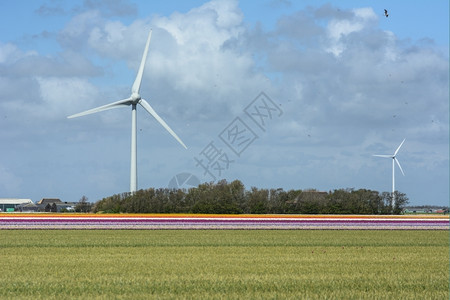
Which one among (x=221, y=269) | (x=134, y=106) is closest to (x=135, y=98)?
(x=134, y=106)

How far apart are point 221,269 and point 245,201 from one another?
81731 mm

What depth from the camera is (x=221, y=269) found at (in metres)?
26.8

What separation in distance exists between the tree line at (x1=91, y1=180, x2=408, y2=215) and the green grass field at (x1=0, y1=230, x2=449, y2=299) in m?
55.5

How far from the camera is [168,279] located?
23656 millimetres

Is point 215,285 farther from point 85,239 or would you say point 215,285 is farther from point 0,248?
point 85,239

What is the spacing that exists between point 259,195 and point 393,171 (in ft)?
72.4

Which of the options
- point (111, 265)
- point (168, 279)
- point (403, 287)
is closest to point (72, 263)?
point (111, 265)

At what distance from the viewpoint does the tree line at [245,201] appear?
10156 cm

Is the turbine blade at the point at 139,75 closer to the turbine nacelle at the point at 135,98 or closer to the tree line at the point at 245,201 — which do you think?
the turbine nacelle at the point at 135,98

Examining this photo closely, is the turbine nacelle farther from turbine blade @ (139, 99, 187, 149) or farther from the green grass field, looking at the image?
the green grass field

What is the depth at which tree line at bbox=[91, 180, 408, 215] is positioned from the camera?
3999 inches

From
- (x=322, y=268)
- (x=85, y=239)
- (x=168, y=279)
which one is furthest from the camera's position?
(x=85, y=239)

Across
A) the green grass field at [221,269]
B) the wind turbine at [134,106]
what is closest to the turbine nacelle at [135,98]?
the wind turbine at [134,106]

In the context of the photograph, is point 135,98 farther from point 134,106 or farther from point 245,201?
point 245,201
